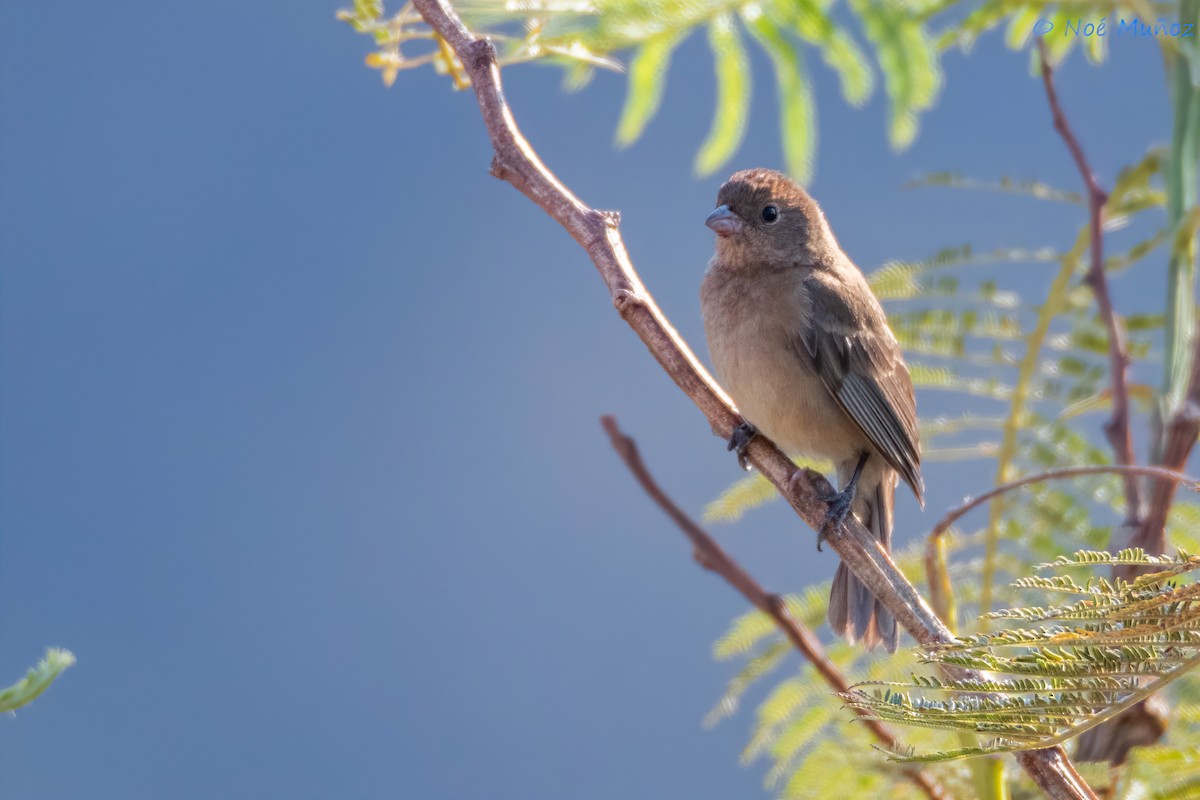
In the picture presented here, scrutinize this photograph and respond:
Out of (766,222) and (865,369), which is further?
(766,222)

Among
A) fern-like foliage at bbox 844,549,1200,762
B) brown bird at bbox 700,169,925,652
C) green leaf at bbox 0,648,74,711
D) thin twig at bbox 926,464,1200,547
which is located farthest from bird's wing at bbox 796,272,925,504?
green leaf at bbox 0,648,74,711

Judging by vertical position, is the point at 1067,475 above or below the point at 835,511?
below

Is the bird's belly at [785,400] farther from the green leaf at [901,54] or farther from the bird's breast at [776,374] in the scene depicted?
the green leaf at [901,54]

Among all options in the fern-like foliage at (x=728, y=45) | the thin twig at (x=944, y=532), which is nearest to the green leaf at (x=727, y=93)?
the fern-like foliage at (x=728, y=45)

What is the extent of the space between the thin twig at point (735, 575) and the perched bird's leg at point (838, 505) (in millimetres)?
152

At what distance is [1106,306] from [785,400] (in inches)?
43.9

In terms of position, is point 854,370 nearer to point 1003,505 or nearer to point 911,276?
point 911,276

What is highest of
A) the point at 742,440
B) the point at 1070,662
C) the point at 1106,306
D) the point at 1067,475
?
the point at 742,440

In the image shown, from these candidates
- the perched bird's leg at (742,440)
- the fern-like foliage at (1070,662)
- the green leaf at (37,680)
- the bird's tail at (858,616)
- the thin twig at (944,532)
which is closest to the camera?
the green leaf at (37,680)

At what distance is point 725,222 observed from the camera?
12.4 feet

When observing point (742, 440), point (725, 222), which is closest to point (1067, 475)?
point (742, 440)

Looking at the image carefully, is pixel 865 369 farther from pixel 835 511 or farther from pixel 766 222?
pixel 835 511

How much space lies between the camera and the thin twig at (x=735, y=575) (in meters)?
2.10

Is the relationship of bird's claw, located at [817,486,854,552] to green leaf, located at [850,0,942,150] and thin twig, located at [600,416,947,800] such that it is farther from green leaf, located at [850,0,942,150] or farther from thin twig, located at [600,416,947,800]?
green leaf, located at [850,0,942,150]
